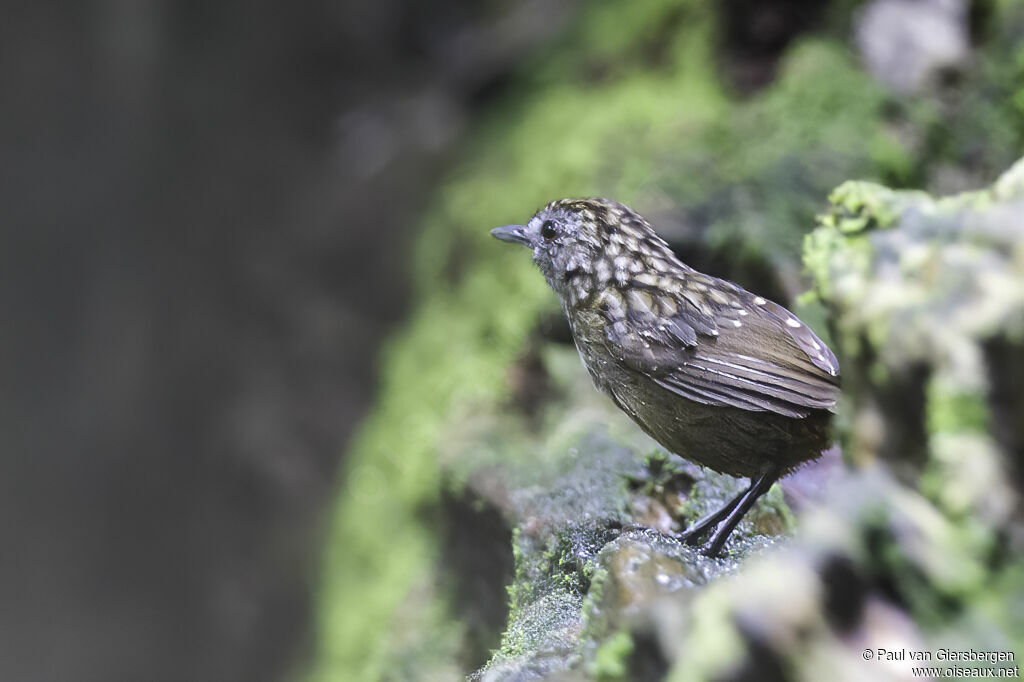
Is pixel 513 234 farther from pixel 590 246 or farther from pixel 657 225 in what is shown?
pixel 657 225

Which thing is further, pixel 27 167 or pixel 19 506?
pixel 19 506

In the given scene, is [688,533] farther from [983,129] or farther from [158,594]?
[158,594]

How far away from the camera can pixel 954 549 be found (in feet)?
4.67

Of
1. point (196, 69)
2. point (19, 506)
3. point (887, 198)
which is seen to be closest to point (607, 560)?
point (887, 198)

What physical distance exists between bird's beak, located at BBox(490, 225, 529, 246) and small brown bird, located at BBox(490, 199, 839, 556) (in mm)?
195

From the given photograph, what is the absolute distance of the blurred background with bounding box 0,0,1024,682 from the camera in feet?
16.9

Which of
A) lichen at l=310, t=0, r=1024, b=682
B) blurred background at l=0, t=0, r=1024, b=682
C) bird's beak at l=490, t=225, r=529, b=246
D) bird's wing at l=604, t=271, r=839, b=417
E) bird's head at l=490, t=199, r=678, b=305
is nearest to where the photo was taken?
lichen at l=310, t=0, r=1024, b=682

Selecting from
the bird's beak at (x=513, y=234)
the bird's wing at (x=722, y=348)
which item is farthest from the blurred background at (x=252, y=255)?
the bird's wing at (x=722, y=348)

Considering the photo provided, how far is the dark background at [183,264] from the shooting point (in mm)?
6266


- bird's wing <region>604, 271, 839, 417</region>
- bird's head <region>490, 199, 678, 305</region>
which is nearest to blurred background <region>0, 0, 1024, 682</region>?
bird's head <region>490, 199, 678, 305</region>

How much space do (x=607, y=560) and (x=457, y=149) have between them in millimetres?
4862

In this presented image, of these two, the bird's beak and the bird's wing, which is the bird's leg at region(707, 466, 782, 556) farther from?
the bird's beak

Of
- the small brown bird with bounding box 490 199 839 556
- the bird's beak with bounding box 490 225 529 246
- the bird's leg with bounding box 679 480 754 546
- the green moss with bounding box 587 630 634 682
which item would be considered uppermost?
the bird's beak with bounding box 490 225 529 246

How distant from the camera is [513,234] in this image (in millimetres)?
2877
